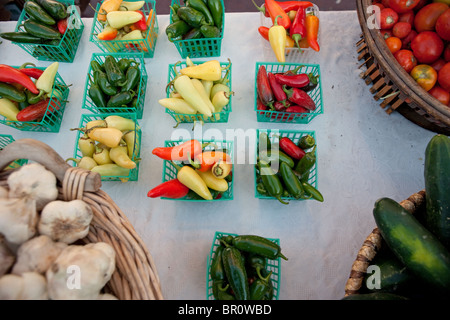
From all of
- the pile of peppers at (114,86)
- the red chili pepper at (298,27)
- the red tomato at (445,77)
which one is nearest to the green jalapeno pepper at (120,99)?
the pile of peppers at (114,86)

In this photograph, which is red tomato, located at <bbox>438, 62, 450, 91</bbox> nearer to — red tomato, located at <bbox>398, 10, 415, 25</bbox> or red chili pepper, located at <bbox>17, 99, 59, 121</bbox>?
red tomato, located at <bbox>398, 10, 415, 25</bbox>

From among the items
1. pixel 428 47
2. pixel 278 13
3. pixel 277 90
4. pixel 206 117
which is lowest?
pixel 206 117

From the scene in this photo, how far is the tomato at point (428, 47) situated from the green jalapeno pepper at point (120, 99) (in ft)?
3.48

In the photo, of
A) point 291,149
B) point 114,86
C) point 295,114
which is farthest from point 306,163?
point 114,86

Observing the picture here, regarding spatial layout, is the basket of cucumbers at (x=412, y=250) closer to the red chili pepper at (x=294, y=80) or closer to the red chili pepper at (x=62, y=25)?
the red chili pepper at (x=294, y=80)

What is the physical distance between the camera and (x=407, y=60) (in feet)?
3.26

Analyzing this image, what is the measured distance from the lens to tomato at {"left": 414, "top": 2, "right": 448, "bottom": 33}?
99cm

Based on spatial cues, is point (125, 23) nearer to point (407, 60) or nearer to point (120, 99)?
point (120, 99)

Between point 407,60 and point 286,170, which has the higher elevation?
point 407,60

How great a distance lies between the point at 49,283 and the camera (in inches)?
21.3

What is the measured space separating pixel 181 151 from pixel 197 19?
567 millimetres

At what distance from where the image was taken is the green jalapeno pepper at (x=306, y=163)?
94cm

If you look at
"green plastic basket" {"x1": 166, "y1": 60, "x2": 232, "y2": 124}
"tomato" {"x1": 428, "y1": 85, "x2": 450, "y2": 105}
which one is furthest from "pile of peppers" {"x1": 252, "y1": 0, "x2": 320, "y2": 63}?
"tomato" {"x1": 428, "y1": 85, "x2": 450, "y2": 105}

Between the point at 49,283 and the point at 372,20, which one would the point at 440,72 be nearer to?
the point at 372,20
